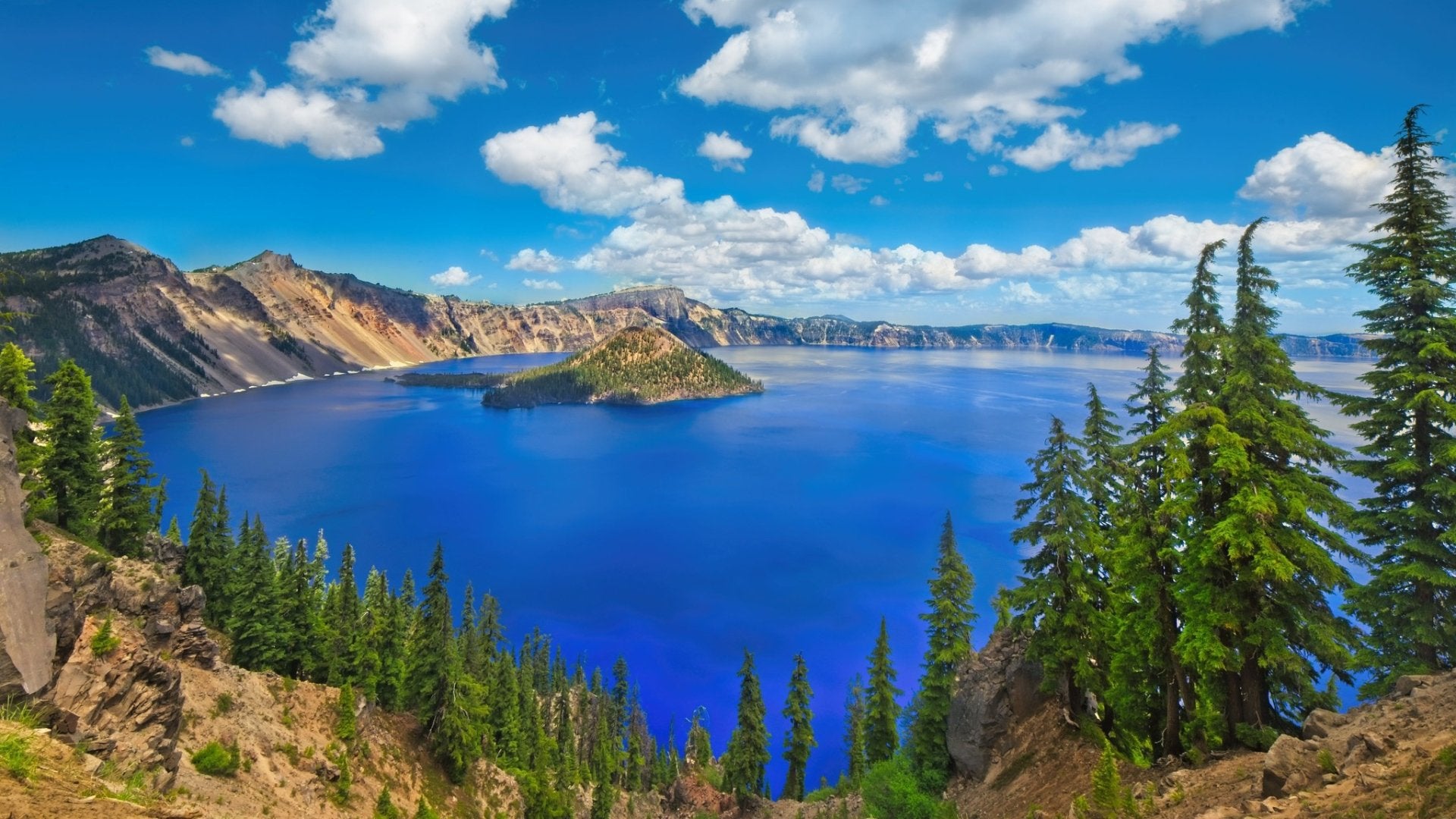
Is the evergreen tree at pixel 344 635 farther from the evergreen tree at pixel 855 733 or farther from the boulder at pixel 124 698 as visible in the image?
the evergreen tree at pixel 855 733

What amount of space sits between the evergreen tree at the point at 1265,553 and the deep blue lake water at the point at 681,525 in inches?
2004

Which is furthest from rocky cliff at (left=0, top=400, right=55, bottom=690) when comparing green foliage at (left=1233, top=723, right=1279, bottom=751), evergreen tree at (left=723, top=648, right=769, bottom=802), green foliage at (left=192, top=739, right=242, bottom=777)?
evergreen tree at (left=723, top=648, right=769, bottom=802)

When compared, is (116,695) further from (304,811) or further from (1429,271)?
(1429,271)

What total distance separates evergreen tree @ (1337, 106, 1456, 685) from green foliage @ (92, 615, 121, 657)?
31794 millimetres

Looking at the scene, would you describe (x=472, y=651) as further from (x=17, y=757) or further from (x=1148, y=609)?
(x=1148, y=609)

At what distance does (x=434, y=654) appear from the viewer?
36438 millimetres

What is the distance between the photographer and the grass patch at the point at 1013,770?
77.4ft

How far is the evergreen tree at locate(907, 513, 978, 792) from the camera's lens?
32.1 meters

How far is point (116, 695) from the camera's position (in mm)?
17234

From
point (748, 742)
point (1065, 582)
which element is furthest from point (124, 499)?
point (1065, 582)

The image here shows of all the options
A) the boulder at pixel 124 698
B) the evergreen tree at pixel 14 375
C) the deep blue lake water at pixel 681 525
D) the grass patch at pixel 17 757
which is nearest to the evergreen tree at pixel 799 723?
the deep blue lake water at pixel 681 525

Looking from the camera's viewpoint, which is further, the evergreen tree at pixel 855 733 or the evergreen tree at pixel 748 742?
the evergreen tree at pixel 748 742

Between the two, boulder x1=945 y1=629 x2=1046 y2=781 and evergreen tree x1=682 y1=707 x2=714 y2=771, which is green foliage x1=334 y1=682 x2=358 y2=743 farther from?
evergreen tree x1=682 y1=707 x2=714 y2=771

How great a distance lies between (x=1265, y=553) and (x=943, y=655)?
1991cm
